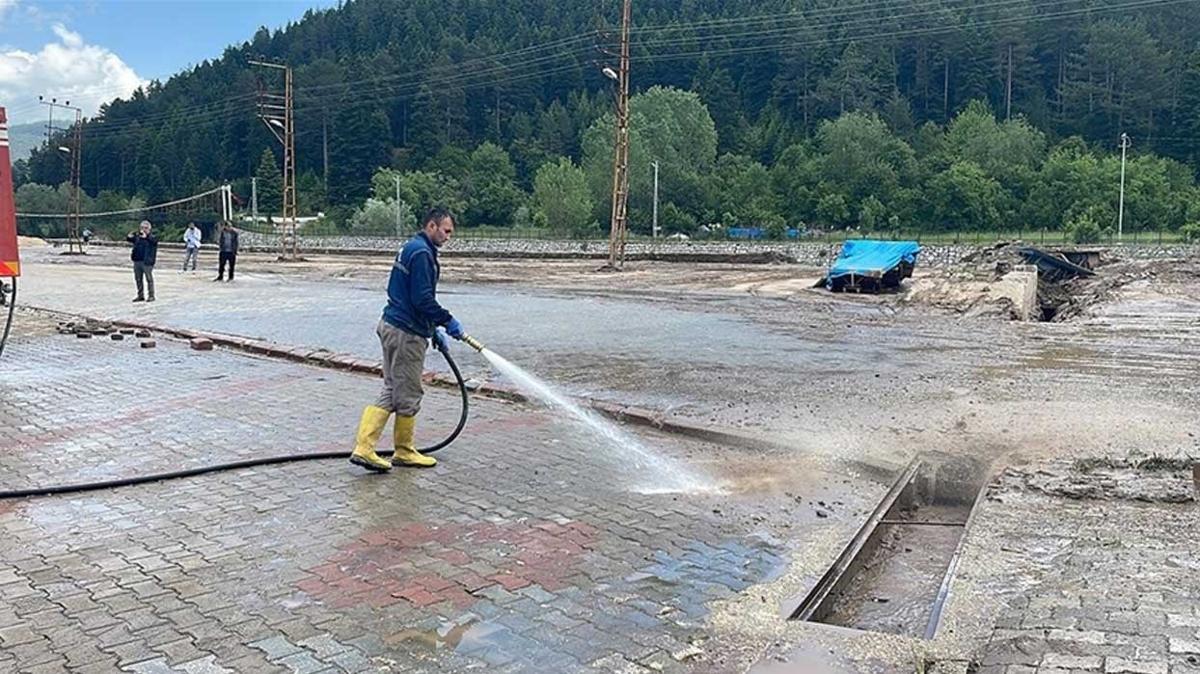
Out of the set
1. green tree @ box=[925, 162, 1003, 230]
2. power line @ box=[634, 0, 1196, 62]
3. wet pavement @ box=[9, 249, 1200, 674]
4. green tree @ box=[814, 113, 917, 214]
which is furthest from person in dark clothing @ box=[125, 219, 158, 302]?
power line @ box=[634, 0, 1196, 62]

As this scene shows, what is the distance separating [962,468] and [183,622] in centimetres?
531

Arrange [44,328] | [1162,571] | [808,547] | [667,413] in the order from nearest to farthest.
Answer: [1162,571]
[808,547]
[667,413]
[44,328]

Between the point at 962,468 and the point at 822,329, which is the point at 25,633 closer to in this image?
the point at 962,468

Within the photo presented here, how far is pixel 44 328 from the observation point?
15406mm

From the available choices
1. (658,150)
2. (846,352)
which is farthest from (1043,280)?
(658,150)

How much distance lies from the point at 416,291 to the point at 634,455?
2.11 metres

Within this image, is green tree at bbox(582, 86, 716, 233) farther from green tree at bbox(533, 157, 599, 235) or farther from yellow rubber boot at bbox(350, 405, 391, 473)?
yellow rubber boot at bbox(350, 405, 391, 473)

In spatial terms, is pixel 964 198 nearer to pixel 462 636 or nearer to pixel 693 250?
pixel 693 250

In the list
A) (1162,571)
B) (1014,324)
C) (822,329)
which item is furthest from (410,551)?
(1014,324)

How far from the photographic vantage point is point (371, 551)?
16.4 feet

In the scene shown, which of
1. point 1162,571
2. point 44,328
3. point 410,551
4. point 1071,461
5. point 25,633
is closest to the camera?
point 25,633

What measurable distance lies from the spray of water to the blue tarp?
19.5m

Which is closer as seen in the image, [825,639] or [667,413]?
[825,639]

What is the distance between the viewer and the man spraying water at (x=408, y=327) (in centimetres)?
646
